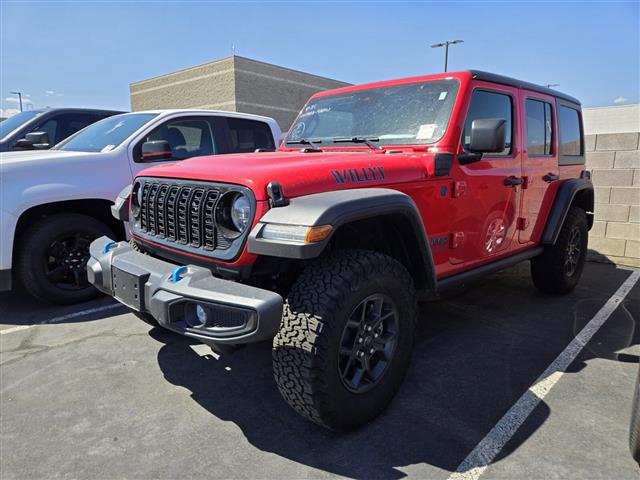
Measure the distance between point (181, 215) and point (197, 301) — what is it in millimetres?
695

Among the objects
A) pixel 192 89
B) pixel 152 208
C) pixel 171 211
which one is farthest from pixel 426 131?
pixel 192 89

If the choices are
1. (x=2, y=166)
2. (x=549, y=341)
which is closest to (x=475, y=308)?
(x=549, y=341)

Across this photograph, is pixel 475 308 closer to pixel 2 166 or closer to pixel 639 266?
pixel 639 266

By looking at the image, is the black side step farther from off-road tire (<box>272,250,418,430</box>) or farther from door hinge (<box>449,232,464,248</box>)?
off-road tire (<box>272,250,418,430</box>)

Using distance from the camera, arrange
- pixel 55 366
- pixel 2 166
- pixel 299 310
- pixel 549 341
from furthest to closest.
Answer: pixel 2 166 < pixel 549 341 < pixel 55 366 < pixel 299 310

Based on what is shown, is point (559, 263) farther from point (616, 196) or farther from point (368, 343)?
point (368, 343)

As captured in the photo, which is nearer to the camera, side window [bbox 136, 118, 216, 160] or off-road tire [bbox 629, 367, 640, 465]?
off-road tire [bbox 629, 367, 640, 465]

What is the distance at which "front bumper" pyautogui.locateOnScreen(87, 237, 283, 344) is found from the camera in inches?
74.3

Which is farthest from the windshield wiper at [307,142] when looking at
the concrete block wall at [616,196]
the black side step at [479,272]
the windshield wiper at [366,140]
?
the concrete block wall at [616,196]

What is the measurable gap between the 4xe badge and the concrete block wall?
5.09 metres

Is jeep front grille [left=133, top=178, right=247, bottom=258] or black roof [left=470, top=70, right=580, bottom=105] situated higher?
black roof [left=470, top=70, right=580, bottom=105]

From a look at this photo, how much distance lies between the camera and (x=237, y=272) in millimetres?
2160

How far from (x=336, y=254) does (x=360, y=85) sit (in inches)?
72.8

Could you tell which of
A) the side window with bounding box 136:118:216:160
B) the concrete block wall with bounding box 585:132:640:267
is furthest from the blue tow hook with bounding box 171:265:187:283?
the concrete block wall with bounding box 585:132:640:267
